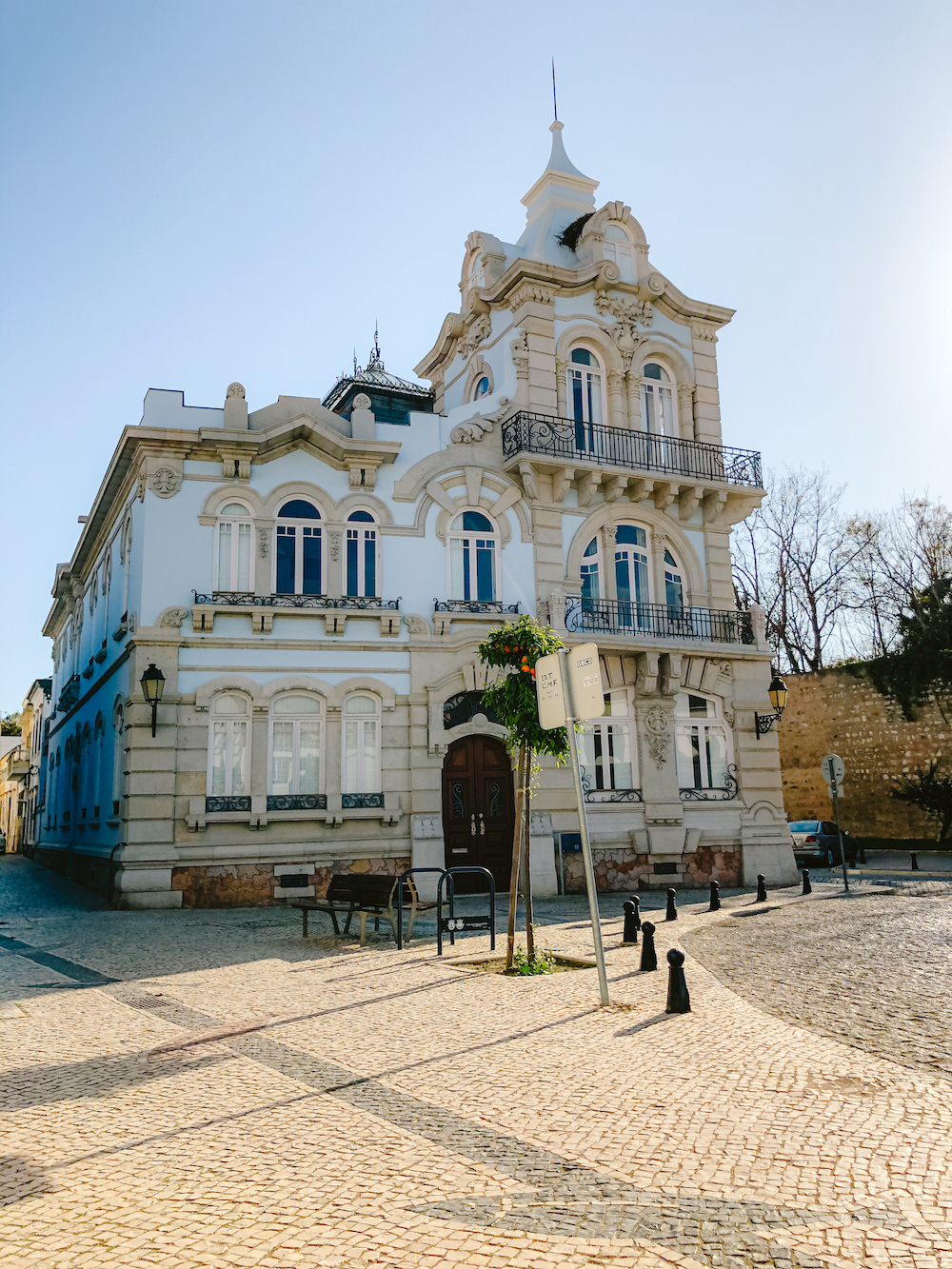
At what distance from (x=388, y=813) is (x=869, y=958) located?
9.23m

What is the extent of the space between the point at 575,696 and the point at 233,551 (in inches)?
435

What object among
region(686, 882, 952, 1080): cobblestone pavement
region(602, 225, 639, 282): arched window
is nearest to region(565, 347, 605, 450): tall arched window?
region(602, 225, 639, 282): arched window

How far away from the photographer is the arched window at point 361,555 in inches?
755

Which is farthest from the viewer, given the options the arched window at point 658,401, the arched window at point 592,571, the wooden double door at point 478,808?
the arched window at point 658,401

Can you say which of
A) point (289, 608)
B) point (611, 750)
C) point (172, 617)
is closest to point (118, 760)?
point (172, 617)

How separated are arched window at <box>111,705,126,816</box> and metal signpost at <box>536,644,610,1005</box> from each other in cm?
1111

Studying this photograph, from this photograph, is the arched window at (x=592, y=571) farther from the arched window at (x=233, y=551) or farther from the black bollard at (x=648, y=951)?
the black bollard at (x=648, y=951)

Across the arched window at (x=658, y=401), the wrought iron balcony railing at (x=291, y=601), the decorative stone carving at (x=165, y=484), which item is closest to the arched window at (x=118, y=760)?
the wrought iron balcony railing at (x=291, y=601)

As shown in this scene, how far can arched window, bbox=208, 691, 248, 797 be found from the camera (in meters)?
17.7

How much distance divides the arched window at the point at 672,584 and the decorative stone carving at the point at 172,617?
33.0ft

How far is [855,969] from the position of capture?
10461 mm

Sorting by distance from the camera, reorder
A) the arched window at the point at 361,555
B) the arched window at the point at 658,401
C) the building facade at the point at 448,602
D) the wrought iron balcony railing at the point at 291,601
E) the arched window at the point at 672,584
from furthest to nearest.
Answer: the arched window at the point at 658,401
the arched window at the point at 672,584
the arched window at the point at 361,555
the wrought iron balcony railing at the point at 291,601
the building facade at the point at 448,602

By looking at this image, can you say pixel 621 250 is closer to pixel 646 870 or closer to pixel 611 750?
pixel 611 750

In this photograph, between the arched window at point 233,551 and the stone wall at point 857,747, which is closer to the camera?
the arched window at point 233,551
